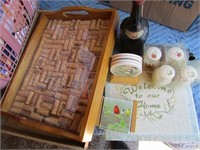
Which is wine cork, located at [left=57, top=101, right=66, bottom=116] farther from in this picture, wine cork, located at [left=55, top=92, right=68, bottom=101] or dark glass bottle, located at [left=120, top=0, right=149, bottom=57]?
dark glass bottle, located at [left=120, top=0, right=149, bottom=57]

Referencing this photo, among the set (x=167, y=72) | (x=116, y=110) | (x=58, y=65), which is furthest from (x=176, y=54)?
(x=58, y=65)

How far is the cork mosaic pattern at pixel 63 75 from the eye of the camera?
1.77 ft

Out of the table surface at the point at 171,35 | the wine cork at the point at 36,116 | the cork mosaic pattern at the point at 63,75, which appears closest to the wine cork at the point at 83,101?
the cork mosaic pattern at the point at 63,75

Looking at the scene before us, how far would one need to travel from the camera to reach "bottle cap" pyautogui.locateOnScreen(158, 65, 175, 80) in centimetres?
56

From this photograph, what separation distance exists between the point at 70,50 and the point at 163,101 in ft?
0.98

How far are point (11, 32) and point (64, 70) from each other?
0.59 ft

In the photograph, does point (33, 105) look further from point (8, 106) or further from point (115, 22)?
point (115, 22)

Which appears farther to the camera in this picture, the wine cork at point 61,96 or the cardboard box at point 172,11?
the cardboard box at point 172,11

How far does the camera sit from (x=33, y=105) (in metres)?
0.56

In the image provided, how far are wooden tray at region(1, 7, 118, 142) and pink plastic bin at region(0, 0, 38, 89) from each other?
2 cm

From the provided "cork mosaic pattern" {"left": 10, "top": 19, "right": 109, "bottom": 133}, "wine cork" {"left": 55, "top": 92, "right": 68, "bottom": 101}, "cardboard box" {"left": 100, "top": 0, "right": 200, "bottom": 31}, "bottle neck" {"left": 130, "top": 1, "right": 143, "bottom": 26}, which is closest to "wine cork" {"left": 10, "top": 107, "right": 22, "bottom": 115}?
"cork mosaic pattern" {"left": 10, "top": 19, "right": 109, "bottom": 133}

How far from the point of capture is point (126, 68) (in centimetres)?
56

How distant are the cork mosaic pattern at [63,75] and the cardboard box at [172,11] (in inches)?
8.0

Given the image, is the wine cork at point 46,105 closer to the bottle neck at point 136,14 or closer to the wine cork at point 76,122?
the wine cork at point 76,122
